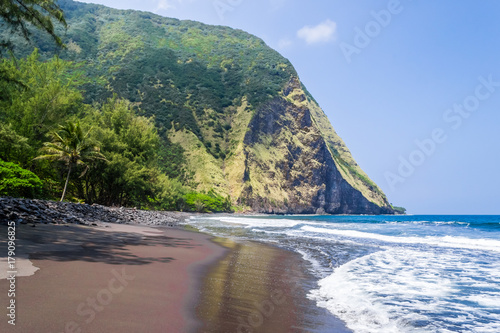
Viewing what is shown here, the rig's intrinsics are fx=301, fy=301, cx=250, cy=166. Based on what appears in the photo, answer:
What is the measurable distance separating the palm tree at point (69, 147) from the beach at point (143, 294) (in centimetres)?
1962

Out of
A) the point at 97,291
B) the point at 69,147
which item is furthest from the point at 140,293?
the point at 69,147

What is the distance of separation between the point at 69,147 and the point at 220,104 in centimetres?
9467

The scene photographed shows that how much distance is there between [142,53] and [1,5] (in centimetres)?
11836

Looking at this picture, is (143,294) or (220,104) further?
(220,104)

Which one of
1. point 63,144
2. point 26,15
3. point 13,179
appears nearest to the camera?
point 26,15

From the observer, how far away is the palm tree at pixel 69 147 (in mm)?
25797

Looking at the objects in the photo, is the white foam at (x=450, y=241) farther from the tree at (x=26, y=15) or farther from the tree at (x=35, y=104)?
the tree at (x=35, y=104)

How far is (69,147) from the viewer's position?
2630 cm

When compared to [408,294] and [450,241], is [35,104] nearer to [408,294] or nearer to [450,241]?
[408,294]

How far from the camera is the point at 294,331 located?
13.8ft

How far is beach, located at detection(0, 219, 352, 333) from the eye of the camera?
145 inches

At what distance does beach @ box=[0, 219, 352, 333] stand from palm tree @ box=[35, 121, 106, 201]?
1962 cm

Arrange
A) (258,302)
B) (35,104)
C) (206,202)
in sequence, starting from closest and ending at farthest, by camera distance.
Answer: (258,302)
(35,104)
(206,202)

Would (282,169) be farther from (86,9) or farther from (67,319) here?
(86,9)
